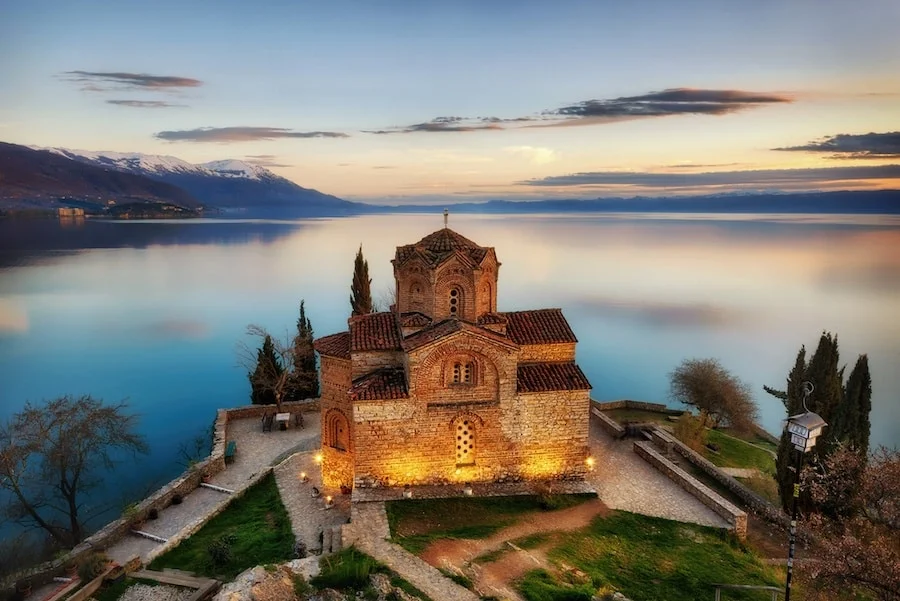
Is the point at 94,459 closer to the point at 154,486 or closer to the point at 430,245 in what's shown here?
the point at 154,486

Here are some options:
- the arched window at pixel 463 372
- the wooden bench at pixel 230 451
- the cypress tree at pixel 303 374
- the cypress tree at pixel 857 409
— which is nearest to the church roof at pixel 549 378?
the arched window at pixel 463 372

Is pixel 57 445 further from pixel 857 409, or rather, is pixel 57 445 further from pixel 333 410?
pixel 857 409

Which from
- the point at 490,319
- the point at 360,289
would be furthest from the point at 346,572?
the point at 360,289

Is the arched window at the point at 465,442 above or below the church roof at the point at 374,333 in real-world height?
below

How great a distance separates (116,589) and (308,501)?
6.04m

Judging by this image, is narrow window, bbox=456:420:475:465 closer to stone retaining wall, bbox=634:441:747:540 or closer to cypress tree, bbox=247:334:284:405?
stone retaining wall, bbox=634:441:747:540

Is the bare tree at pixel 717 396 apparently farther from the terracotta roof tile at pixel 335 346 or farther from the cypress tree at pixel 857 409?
the terracotta roof tile at pixel 335 346

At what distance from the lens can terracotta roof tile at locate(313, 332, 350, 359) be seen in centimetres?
1844

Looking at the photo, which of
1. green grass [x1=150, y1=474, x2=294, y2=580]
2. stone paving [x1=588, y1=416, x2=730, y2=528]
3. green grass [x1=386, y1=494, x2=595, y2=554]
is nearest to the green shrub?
green grass [x1=150, y1=474, x2=294, y2=580]

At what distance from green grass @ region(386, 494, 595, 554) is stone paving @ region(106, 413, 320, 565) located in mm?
7282

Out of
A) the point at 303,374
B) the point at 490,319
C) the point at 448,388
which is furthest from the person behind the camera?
the point at 303,374

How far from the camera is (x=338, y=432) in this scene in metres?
18.8

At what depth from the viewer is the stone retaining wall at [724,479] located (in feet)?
58.6

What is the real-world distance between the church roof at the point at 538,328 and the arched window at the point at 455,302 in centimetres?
202
